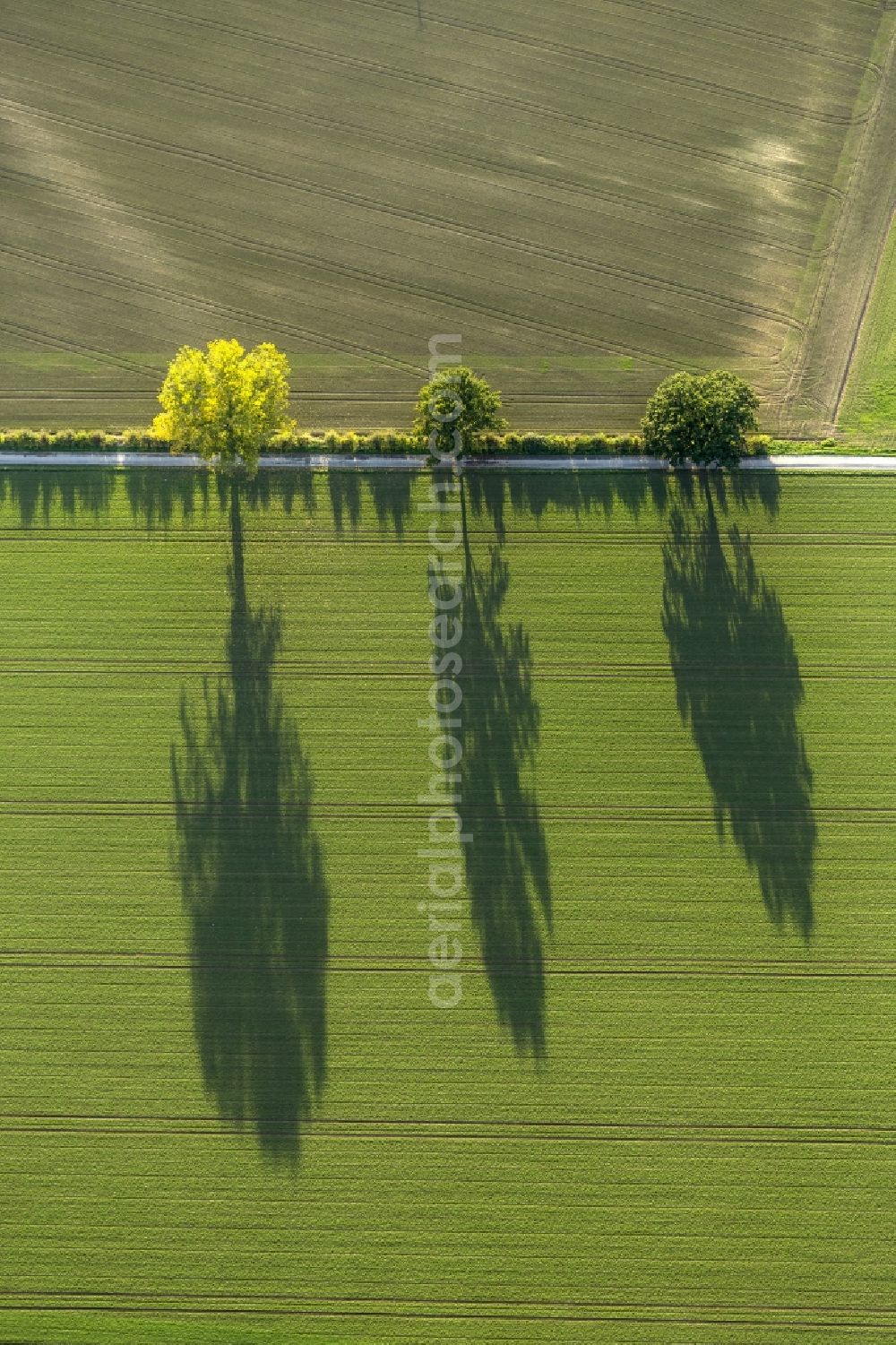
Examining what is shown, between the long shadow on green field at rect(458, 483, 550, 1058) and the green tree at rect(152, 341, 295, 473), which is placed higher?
the green tree at rect(152, 341, 295, 473)

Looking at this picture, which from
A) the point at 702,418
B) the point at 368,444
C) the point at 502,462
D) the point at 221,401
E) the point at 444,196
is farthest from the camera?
the point at 444,196

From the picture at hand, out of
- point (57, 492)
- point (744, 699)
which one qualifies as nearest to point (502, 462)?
point (744, 699)

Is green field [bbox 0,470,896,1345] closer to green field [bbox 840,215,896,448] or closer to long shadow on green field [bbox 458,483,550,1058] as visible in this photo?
long shadow on green field [bbox 458,483,550,1058]

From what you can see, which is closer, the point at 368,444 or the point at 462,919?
the point at 462,919

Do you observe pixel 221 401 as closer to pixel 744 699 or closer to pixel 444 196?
pixel 444 196

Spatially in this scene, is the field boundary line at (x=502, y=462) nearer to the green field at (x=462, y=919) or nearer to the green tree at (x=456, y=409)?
the green field at (x=462, y=919)

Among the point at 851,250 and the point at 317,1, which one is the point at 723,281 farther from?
the point at 317,1

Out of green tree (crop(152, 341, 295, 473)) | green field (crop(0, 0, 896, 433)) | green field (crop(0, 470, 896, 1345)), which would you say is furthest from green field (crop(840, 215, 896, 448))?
green tree (crop(152, 341, 295, 473))
